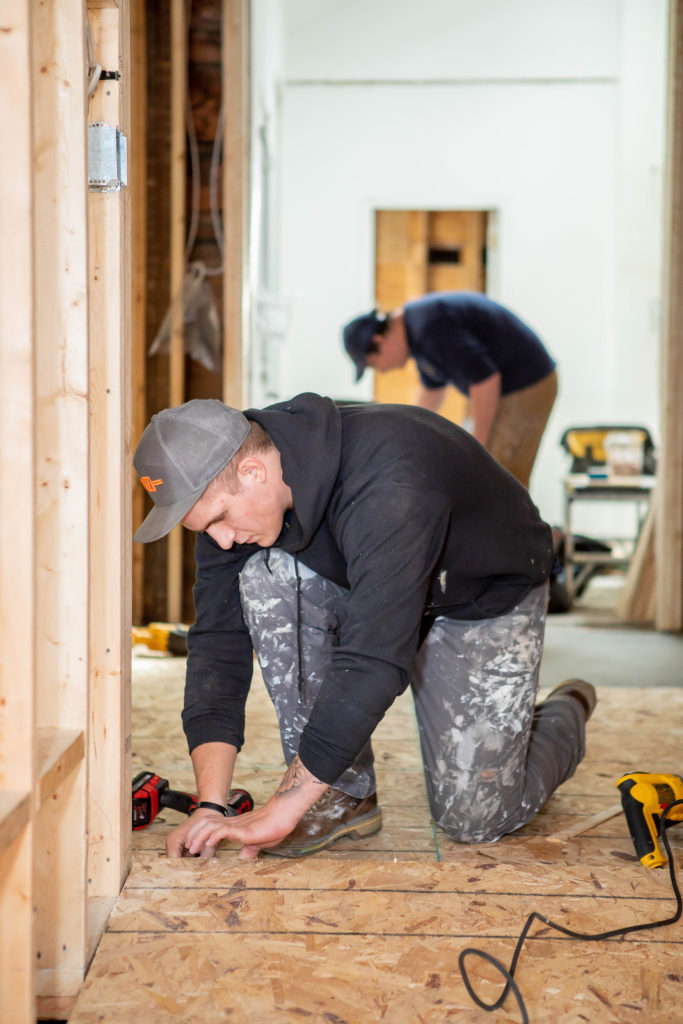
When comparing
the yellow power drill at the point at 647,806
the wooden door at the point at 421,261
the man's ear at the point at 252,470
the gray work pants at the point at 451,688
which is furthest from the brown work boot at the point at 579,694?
the wooden door at the point at 421,261

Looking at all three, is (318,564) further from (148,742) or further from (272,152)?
(272,152)

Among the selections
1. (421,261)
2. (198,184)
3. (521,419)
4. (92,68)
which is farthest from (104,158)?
(421,261)

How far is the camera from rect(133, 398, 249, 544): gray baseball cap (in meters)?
1.50

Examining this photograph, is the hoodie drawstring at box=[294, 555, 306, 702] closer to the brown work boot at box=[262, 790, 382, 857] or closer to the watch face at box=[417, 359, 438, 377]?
the brown work boot at box=[262, 790, 382, 857]

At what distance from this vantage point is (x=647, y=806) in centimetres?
178

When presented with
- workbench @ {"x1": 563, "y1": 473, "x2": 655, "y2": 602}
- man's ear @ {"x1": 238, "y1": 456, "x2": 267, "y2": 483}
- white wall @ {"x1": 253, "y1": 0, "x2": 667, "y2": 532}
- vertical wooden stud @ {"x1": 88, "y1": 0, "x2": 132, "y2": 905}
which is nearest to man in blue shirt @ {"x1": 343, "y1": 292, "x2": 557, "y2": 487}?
workbench @ {"x1": 563, "y1": 473, "x2": 655, "y2": 602}

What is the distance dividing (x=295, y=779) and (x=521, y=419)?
105 inches

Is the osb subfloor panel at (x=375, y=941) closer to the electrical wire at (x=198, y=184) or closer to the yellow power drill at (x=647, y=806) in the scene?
the yellow power drill at (x=647, y=806)

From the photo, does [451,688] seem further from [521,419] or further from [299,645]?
[521,419]

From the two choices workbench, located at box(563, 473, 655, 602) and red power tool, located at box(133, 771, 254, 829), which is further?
workbench, located at box(563, 473, 655, 602)

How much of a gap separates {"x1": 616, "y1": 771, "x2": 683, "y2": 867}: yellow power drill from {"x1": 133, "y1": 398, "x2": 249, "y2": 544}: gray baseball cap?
98 centimetres

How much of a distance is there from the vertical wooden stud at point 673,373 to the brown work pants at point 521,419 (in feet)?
1.58

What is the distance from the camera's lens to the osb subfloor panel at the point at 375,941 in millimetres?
1206

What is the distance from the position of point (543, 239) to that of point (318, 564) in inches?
233
